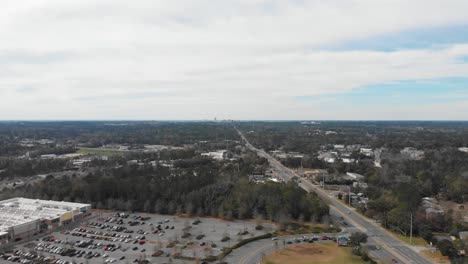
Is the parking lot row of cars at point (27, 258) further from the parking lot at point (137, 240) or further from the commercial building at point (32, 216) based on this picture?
the commercial building at point (32, 216)

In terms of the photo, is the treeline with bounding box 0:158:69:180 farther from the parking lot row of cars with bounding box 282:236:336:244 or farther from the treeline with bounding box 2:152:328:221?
the parking lot row of cars with bounding box 282:236:336:244

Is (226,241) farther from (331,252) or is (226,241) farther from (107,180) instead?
(107,180)

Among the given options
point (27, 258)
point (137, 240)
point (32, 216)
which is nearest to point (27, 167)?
point (32, 216)

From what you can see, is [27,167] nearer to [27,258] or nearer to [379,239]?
[27,258]

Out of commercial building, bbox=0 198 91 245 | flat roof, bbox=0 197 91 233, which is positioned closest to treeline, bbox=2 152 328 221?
flat roof, bbox=0 197 91 233

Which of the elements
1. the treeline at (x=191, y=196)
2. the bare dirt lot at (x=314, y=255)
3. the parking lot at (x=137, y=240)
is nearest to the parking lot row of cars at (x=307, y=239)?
the bare dirt lot at (x=314, y=255)
